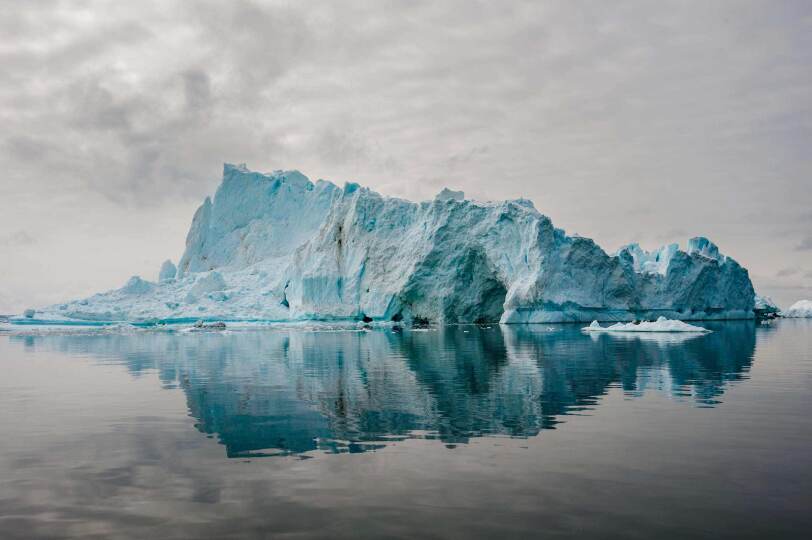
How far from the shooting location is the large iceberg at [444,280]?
147ft

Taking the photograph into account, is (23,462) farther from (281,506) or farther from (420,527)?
(420,527)

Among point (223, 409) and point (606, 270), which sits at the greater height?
point (606, 270)

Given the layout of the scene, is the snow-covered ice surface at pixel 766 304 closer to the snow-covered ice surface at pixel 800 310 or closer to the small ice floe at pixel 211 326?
the snow-covered ice surface at pixel 800 310

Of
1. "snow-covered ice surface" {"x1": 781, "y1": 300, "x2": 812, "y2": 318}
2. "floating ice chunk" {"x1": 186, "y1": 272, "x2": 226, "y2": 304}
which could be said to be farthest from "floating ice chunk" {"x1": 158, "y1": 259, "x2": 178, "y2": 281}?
"snow-covered ice surface" {"x1": 781, "y1": 300, "x2": 812, "y2": 318}

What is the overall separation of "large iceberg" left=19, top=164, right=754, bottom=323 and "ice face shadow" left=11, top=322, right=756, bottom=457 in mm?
25597

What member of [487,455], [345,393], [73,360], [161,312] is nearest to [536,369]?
[345,393]

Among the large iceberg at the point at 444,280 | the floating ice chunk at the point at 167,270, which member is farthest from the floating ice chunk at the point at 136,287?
the floating ice chunk at the point at 167,270

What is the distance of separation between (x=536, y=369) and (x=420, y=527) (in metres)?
10.0

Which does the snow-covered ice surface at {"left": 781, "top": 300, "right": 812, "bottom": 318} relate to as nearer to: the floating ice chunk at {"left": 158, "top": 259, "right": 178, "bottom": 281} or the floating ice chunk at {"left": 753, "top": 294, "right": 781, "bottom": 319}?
the floating ice chunk at {"left": 753, "top": 294, "right": 781, "bottom": 319}

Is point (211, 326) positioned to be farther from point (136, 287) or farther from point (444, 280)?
point (444, 280)

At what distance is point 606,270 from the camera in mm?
46438

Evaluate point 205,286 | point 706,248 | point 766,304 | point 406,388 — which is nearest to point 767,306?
point 766,304

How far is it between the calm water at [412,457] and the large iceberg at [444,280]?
33.0m

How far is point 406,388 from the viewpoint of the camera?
10672 millimetres
